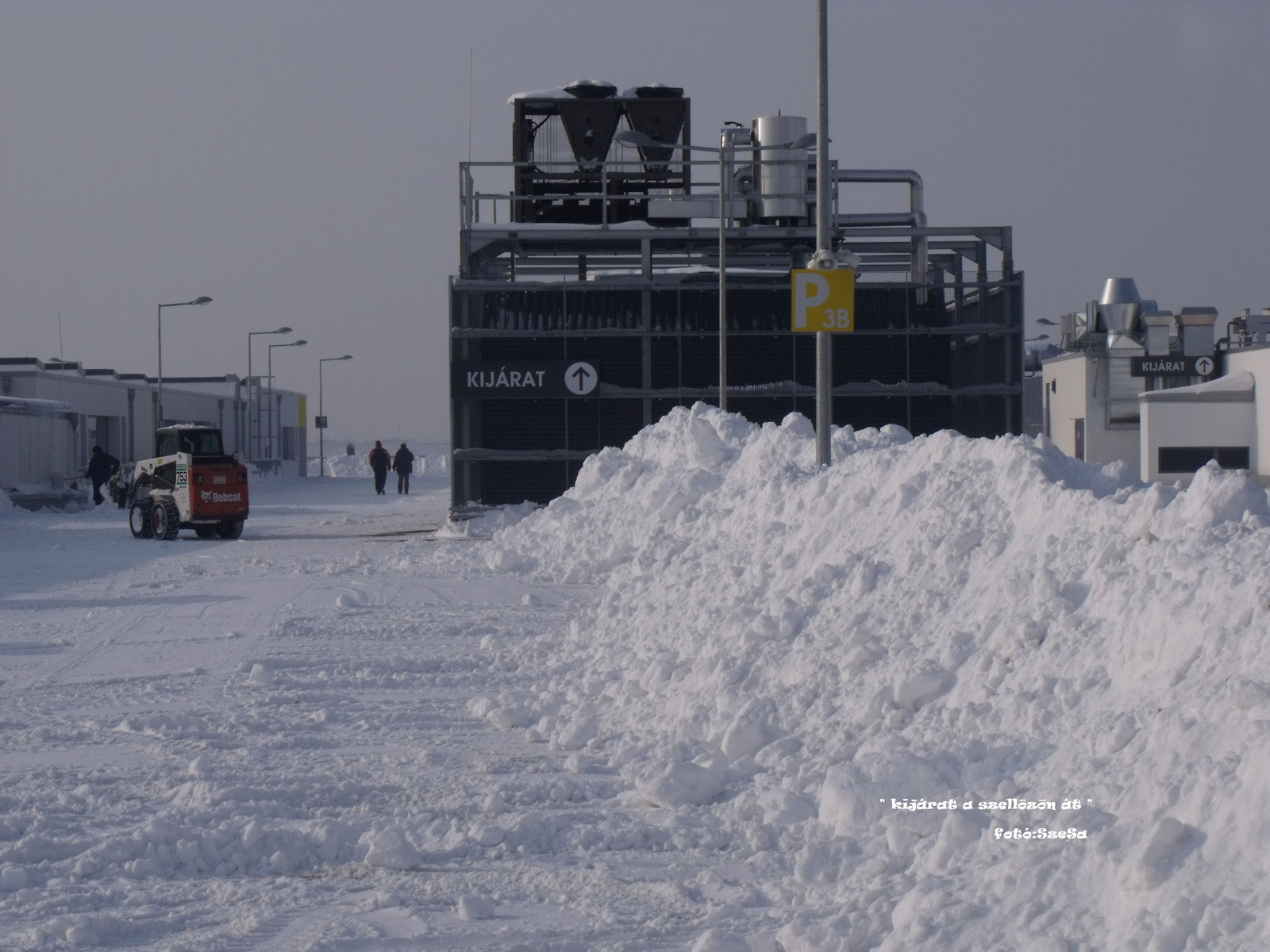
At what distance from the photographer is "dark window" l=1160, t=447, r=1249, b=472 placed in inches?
1452

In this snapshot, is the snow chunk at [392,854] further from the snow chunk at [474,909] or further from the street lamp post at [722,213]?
the street lamp post at [722,213]

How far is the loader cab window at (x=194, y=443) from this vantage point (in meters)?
26.7

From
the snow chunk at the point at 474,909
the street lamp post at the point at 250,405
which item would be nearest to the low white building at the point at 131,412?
the street lamp post at the point at 250,405

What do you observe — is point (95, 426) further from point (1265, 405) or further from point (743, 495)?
point (743, 495)

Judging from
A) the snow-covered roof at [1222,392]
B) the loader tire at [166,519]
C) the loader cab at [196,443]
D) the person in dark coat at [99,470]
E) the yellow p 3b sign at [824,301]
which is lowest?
the loader tire at [166,519]

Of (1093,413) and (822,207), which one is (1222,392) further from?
(822,207)

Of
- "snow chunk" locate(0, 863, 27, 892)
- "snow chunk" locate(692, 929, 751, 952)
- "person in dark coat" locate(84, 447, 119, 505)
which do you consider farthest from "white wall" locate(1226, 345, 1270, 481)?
"snow chunk" locate(0, 863, 27, 892)

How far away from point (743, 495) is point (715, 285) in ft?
45.1

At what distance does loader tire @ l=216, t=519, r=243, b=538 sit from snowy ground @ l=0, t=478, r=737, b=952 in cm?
1176

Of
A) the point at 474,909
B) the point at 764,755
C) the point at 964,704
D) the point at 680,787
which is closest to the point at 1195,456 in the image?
the point at 764,755

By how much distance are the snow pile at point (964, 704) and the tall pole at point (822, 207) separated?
2.93m

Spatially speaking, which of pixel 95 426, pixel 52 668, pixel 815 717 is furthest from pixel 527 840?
pixel 95 426

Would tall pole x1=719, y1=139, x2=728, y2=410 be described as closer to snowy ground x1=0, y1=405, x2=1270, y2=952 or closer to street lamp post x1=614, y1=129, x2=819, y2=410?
street lamp post x1=614, y1=129, x2=819, y2=410

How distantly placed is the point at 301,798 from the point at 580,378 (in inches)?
774
